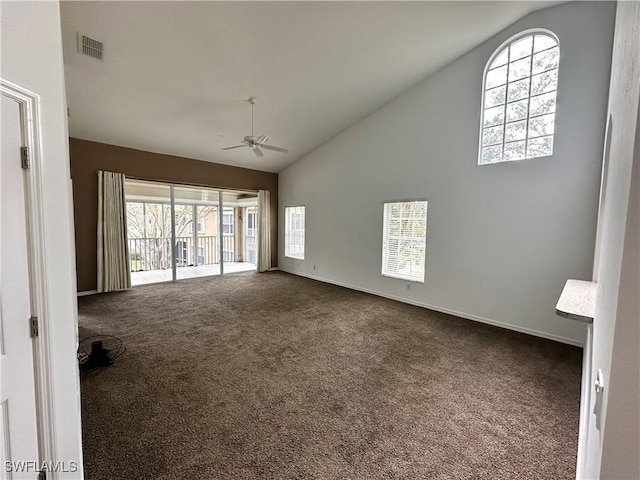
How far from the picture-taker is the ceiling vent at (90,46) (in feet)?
9.42

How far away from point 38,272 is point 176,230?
622cm

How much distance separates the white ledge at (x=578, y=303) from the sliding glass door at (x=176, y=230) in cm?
662

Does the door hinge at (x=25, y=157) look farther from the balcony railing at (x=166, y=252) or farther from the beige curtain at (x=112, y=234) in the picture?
the balcony railing at (x=166, y=252)

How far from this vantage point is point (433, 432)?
192 cm

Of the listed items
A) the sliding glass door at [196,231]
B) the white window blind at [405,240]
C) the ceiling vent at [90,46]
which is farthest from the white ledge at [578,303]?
the sliding glass door at [196,231]

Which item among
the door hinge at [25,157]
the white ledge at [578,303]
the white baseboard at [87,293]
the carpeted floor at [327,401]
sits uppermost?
the door hinge at [25,157]

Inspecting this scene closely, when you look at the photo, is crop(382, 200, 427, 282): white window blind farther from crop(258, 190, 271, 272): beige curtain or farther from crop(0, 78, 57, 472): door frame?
crop(0, 78, 57, 472): door frame

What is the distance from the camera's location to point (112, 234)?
5266 millimetres

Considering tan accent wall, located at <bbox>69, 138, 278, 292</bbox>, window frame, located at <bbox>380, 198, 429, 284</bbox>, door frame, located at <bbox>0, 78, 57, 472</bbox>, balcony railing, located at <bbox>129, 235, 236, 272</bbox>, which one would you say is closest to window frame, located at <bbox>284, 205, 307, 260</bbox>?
balcony railing, located at <bbox>129, 235, 236, 272</bbox>

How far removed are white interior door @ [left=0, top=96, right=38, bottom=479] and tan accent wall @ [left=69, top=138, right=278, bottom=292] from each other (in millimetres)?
4860

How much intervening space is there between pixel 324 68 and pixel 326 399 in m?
4.03

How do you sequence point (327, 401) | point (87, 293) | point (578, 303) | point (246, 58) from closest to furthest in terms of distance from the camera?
point (578, 303)
point (327, 401)
point (246, 58)
point (87, 293)

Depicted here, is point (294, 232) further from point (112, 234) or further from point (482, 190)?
point (482, 190)

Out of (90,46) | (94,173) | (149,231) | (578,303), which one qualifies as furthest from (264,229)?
(578,303)
